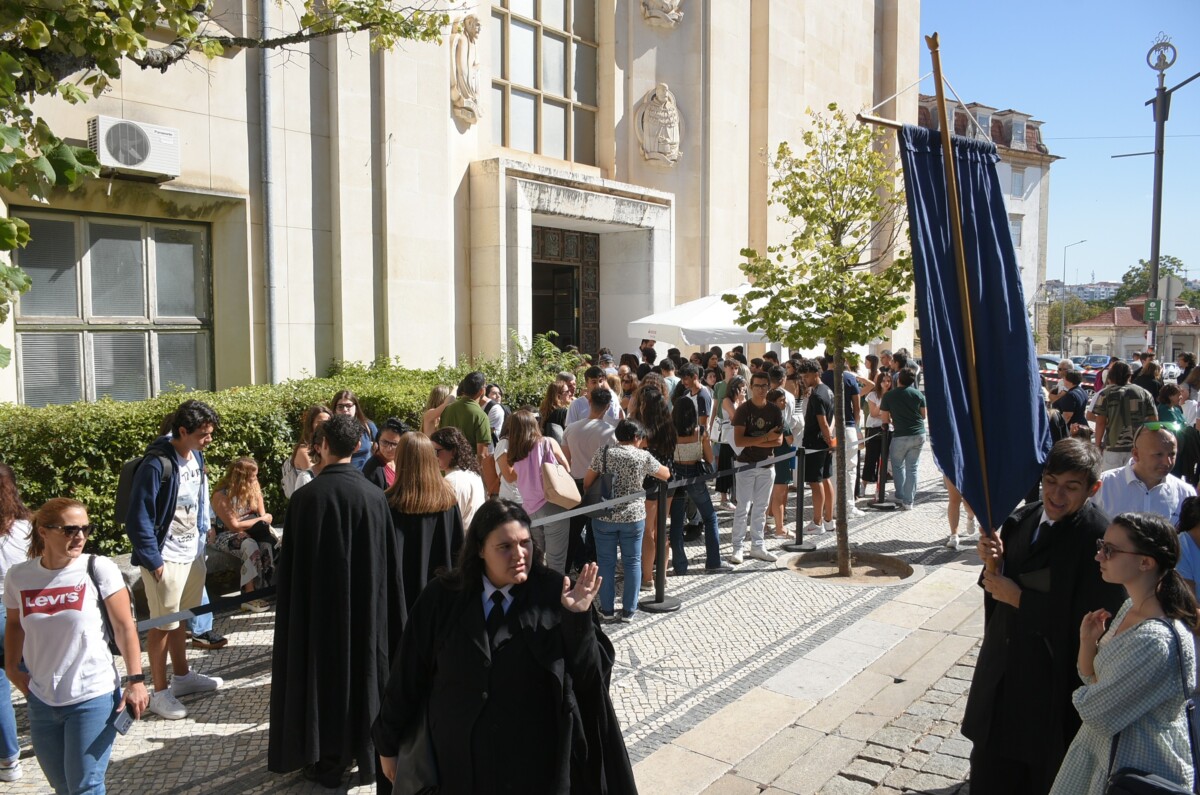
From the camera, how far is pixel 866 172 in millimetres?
8828

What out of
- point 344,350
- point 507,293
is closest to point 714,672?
point 344,350

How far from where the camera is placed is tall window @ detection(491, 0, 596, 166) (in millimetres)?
16047

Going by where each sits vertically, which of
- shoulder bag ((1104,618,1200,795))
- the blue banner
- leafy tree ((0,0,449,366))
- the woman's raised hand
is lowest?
shoulder bag ((1104,618,1200,795))

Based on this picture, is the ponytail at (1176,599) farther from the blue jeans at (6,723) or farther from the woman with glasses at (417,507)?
the blue jeans at (6,723)

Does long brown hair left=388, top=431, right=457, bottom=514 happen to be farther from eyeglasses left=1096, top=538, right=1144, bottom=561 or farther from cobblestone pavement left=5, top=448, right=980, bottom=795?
eyeglasses left=1096, top=538, right=1144, bottom=561

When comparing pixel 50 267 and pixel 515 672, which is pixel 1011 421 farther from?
pixel 50 267

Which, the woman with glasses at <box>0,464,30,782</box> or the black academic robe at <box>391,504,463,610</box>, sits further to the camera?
the black academic robe at <box>391,504,463,610</box>

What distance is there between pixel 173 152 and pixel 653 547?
7.49 metres

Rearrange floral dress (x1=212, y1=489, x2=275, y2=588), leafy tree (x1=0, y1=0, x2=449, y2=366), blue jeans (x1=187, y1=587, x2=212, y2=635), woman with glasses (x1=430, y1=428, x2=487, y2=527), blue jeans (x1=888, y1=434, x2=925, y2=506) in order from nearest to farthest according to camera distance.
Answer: leafy tree (x1=0, y1=0, x2=449, y2=366)
woman with glasses (x1=430, y1=428, x2=487, y2=527)
blue jeans (x1=187, y1=587, x2=212, y2=635)
floral dress (x1=212, y1=489, x2=275, y2=588)
blue jeans (x1=888, y1=434, x2=925, y2=506)

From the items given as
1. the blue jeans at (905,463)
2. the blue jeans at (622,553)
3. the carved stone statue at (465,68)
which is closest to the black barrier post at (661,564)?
the blue jeans at (622,553)

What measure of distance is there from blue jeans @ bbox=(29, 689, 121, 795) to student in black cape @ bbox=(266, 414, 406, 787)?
0.83 m

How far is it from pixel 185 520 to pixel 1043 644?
499 cm

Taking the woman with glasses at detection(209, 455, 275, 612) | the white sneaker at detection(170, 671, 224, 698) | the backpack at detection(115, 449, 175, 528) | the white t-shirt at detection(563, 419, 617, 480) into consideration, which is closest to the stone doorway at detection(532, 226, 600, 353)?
the white t-shirt at detection(563, 419, 617, 480)

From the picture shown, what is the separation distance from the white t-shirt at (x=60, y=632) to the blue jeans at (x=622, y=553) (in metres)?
4.03
